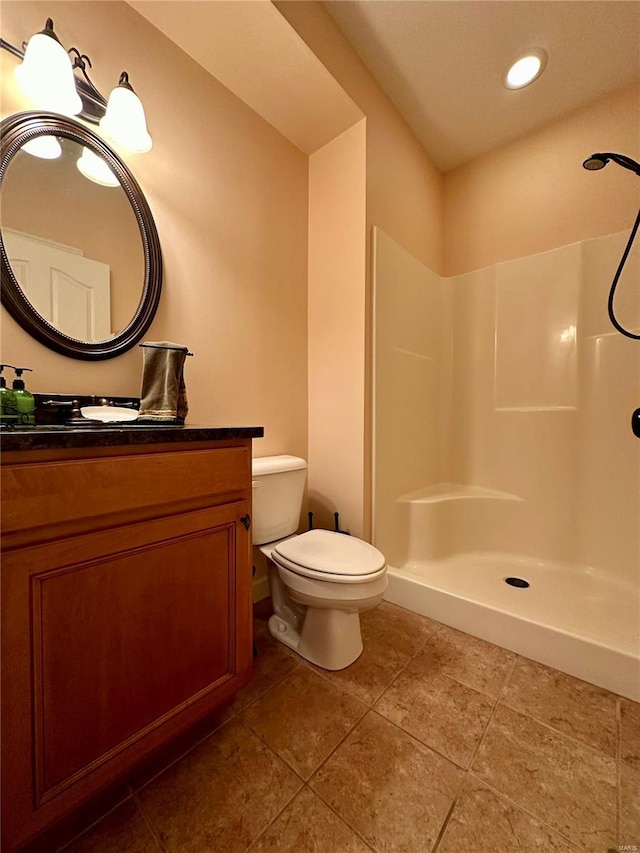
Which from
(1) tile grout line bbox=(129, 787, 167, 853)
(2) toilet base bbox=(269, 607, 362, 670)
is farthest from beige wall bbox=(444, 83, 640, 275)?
(1) tile grout line bbox=(129, 787, 167, 853)

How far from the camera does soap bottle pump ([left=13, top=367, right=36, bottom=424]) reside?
0.87m

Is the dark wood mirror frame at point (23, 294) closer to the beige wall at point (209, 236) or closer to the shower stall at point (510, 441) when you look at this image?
the beige wall at point (209, 236)

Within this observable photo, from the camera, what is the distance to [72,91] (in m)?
0.96

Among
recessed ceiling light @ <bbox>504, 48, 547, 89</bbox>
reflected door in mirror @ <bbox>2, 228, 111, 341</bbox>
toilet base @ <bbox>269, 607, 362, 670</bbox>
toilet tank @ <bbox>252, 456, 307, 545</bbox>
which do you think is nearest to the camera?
reflected door in mirror @ <bbox>2, 228, 111, 341</bbox>

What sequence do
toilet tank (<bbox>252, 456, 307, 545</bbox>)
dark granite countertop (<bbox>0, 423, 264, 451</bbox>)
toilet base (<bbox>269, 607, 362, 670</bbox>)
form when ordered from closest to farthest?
dark granite countertop (<bbox>0, 423, 264, 451</bbox>) < toilet base (<bbox>269, 607, 362, 670</bbox>) < toilet tank (<bbox>252, 456, 307, 545</bbox>)

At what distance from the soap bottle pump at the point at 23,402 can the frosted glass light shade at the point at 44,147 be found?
666 millimetres

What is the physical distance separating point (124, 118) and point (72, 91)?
143 millimetres

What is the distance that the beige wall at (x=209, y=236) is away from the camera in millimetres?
1069

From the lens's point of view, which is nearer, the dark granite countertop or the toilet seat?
the dark granite countertop

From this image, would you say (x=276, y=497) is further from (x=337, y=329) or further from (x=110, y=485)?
(x=337, y=329)

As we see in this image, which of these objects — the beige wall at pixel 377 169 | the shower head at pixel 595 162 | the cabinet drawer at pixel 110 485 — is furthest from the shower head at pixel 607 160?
the cabinet drawer at pixel 110 485

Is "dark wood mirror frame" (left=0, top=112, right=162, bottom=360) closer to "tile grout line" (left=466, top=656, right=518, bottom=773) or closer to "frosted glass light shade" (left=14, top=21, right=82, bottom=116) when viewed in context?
"frosted glass light shade" (left=14, top=21, right=82, bottom=116)

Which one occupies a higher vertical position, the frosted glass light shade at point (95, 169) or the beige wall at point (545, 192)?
the beige wall at point (545, 192)

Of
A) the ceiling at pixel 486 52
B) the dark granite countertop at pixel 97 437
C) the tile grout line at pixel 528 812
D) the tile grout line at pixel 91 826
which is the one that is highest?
the ceiling at pixel 486 52
